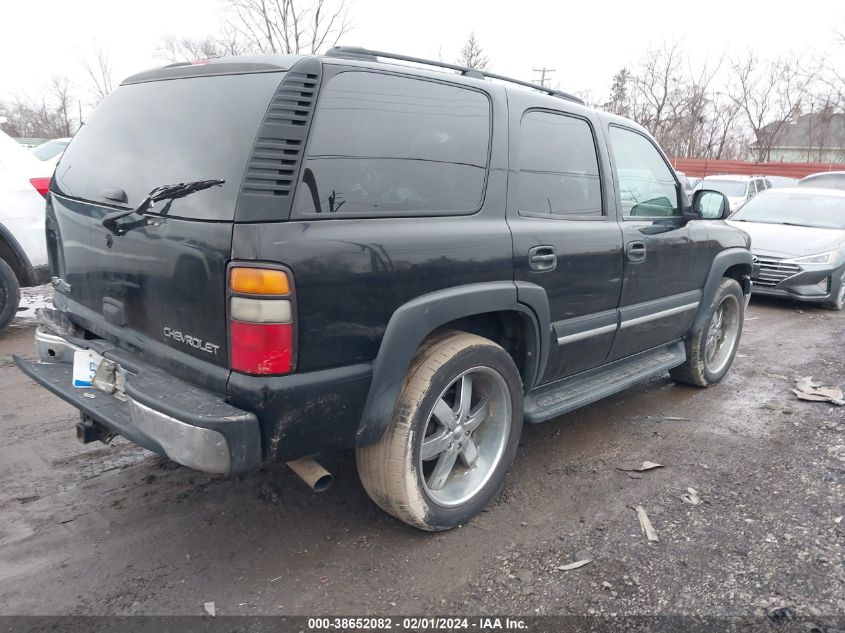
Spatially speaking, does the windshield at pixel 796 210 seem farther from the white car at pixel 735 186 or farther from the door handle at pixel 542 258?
the door handle at pixel 542 258

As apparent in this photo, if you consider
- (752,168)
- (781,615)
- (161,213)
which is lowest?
(781,615)

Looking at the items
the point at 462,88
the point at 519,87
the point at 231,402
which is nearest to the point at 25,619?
the point at 231,402

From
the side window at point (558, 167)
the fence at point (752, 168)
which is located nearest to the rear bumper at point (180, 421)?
the side window at point (558, 167)

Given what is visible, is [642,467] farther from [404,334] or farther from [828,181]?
[828,181]

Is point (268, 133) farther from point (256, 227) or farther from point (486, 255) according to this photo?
point (486, 255)

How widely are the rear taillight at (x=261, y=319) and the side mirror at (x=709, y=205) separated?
3.15m

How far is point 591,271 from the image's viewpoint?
10.9 ft

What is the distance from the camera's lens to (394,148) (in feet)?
8.25

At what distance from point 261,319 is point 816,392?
4.55 metres

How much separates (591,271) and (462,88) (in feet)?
3.84

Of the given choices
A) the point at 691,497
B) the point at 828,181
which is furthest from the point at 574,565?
the point at 828,181

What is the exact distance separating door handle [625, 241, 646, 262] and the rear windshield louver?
2063 millimetres

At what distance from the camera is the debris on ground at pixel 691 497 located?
3152mm

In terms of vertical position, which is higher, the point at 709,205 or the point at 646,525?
the point at 709,205
